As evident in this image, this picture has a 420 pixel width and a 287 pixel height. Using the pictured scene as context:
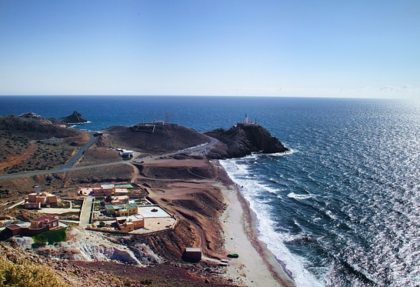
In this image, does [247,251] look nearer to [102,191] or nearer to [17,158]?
[102,191]

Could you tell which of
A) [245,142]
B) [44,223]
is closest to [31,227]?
[44,223]

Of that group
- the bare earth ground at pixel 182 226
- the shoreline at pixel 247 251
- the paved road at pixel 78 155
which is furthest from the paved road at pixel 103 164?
the shoreline at pixel 247 251

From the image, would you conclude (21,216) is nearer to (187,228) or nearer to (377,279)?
(187,228)

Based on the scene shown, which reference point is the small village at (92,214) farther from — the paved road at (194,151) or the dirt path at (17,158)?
the paved road at (194,151)

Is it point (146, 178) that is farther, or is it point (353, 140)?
point (353, 140)

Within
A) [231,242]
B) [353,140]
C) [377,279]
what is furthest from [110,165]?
[353,140]

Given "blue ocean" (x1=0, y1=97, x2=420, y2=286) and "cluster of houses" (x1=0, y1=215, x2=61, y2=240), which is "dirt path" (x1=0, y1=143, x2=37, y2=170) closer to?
"cluster of houses" (x1=0, y1=215, x2=61, y2=240)
